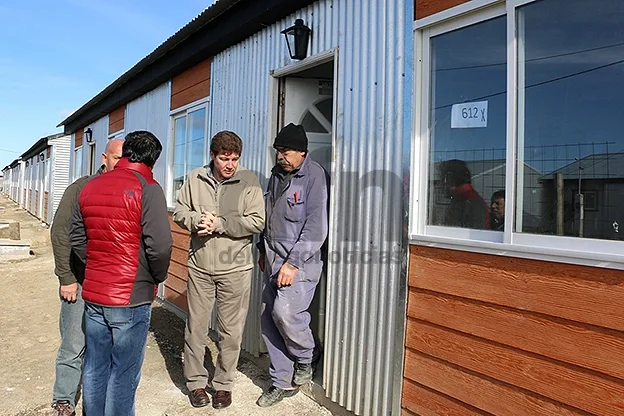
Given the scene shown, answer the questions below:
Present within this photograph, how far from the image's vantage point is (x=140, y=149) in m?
2.89

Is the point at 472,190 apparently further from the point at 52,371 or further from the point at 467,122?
the point at 52,371

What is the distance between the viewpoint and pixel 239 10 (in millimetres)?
5062

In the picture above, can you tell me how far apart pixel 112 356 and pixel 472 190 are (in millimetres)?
2148

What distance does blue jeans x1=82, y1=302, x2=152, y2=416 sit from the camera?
9.22ft

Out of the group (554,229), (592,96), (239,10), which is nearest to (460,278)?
(554,229)

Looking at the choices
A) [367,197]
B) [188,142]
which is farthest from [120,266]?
[188,142]

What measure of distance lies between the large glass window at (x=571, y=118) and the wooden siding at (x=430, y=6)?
0.43 m

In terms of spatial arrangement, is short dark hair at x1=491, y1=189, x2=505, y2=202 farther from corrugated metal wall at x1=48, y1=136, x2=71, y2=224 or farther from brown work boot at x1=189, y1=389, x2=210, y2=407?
corrugated metal wall at x1=48, y1=136, x2=71, y2=224

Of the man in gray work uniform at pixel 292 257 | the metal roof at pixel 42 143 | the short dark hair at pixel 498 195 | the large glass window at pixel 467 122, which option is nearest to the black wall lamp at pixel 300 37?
the man in gray work uniform at pixel 292 257

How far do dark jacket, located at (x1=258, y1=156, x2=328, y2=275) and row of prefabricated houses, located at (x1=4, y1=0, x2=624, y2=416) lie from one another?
0.13 m

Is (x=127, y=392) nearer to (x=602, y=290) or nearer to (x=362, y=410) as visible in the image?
(x=362, y=410)

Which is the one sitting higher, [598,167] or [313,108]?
[313,108]

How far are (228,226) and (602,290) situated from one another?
233cm

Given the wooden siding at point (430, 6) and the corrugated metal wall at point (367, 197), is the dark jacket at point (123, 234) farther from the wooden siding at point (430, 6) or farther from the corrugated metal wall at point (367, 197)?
the wooden siding at point (430, 6)
